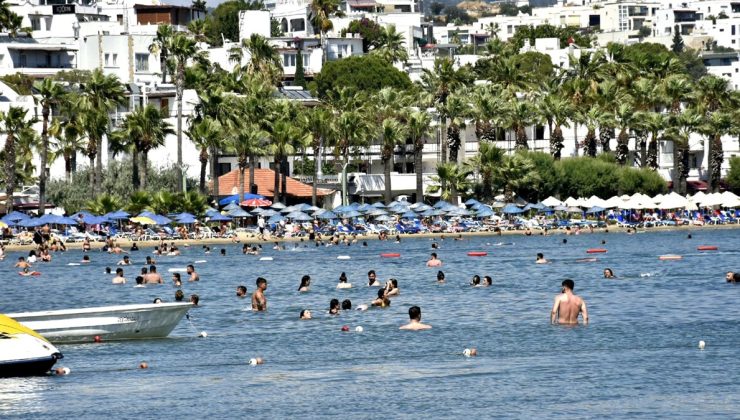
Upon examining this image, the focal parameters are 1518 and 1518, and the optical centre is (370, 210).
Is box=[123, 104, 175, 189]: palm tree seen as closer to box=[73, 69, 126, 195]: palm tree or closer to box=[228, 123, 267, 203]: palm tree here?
box=[73, 69, 126, 195]: palm tree

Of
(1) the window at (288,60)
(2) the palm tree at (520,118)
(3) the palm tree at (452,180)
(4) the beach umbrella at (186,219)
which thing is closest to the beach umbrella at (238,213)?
(4) the beach umbrella at (186,219)

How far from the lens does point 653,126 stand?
108375mm

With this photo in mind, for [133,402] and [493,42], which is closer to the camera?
[133,402]

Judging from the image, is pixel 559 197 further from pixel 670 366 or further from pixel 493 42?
pixel 670 366

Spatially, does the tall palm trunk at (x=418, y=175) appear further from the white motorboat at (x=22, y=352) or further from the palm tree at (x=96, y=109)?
the white motorboat at (x=22, y=352)

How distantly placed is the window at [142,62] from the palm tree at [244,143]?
39.2 metres

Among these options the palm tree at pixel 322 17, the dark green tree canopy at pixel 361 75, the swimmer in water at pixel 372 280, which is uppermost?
the palm tree at pixel 322 17

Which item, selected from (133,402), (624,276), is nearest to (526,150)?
(624,276)

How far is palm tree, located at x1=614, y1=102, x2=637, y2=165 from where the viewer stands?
355 ft

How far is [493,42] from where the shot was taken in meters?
126

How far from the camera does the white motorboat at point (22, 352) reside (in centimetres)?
3334

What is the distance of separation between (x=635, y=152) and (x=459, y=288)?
206 feet

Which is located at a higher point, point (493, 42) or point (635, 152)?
point (493, 42)

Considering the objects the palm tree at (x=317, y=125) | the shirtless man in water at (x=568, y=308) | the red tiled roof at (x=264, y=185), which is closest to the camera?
the shirtless man in water at (x=568, y=308)
